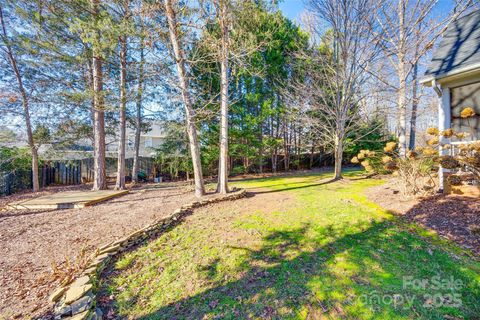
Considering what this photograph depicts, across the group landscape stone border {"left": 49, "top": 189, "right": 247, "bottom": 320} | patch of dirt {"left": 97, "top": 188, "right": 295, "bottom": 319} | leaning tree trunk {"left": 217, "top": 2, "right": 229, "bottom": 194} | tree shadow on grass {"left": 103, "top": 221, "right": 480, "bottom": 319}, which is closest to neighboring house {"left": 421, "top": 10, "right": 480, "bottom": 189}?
tree shadow on grass {"left": 103, "top": 221, "right": 480, "bottom": 319}

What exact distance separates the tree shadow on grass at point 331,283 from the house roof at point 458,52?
4530mm

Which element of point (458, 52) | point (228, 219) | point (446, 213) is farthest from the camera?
point (458, 52)

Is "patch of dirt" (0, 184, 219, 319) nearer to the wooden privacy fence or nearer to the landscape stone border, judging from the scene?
the landscape stone border

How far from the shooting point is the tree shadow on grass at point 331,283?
6.96ft

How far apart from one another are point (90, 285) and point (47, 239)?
7.41 feet

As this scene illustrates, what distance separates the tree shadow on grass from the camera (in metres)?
2.12

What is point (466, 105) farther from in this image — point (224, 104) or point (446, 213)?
point (224, 104)

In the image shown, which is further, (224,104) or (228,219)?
(224,104)

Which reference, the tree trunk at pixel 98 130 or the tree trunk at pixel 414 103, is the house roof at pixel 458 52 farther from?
the tree trunk at pixel 98 130

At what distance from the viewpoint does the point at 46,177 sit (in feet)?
35.0

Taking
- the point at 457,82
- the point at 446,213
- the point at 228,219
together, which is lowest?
the point at 228,219

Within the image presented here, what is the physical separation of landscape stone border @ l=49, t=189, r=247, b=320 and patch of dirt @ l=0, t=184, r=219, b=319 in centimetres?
14

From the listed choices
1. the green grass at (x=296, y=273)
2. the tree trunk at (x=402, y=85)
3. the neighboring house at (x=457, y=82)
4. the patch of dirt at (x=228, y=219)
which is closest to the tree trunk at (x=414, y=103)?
the tree trunk at (x=402, y=85)

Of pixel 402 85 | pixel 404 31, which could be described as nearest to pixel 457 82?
pixel 402 85
